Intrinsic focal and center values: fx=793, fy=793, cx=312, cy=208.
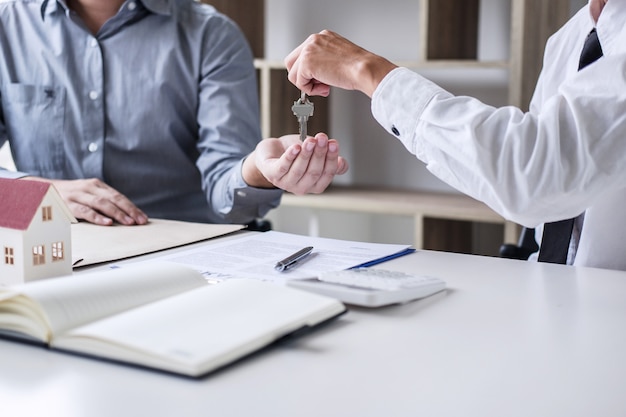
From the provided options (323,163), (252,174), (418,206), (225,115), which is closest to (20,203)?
(323,163)

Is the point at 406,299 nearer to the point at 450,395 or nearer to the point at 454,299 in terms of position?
the point at 454,299

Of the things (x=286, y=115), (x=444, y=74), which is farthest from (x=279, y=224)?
(x=444, y=74)

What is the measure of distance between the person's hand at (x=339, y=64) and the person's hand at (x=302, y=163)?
0.11m

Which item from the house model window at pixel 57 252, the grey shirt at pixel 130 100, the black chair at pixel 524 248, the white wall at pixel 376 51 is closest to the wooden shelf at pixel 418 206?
A: the white wall at pixel 376 51

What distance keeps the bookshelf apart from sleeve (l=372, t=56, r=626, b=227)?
46.9 inches

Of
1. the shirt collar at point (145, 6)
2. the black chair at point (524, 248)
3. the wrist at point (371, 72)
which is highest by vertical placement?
the shirt collar at point (145, 6)

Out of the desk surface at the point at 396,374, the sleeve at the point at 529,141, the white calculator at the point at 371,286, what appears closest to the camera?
the desk surface at the point at 396,374

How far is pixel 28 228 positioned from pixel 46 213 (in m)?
0.04

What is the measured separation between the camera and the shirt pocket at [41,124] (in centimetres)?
182

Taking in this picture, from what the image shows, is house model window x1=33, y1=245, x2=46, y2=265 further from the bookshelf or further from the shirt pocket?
the bookshelf

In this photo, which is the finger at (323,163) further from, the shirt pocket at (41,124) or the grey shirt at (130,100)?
the shirt pocket at (41,124)

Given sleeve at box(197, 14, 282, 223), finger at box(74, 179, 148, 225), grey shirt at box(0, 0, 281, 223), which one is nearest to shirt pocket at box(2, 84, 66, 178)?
grey shirt at box(0, 0, 281, 223)

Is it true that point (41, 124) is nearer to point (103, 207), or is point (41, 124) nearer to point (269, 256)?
point (103, 207)

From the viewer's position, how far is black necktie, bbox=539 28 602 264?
125 centimetres
